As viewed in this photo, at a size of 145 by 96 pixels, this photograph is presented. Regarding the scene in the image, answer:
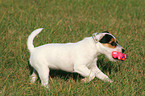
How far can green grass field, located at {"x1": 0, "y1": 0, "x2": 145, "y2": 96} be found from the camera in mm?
3596

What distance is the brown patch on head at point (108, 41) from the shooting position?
143 inches

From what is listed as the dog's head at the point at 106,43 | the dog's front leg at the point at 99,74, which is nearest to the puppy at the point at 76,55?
the dog's head at the point at 106,43

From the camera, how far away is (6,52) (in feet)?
15.1

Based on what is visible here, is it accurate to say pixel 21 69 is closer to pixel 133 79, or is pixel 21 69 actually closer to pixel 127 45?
pixel 133 79

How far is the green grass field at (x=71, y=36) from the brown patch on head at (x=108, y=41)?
0.75 m

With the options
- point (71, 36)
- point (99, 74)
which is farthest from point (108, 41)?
point (71, 36)

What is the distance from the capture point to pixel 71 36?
230 inches

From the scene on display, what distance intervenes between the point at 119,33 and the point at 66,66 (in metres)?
3.14

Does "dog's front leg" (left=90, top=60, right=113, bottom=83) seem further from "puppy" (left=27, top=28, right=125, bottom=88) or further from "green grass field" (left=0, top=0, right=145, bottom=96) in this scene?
"puppy" (left=27, top=28, right=125, bottom=88)

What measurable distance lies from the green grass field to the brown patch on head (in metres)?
0.75

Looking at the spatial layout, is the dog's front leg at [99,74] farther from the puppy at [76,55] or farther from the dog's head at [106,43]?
the dog's head at [106,43]

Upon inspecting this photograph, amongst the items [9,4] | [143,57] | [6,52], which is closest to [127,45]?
[143,57]

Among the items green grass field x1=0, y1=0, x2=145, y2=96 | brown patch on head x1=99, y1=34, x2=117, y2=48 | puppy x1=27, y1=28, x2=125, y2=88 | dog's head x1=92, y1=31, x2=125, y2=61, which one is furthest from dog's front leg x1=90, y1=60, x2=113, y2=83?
brown patch on head x1=99, y1=34, x2=117, y2=48

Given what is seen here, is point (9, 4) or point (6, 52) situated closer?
point (6, 52)
